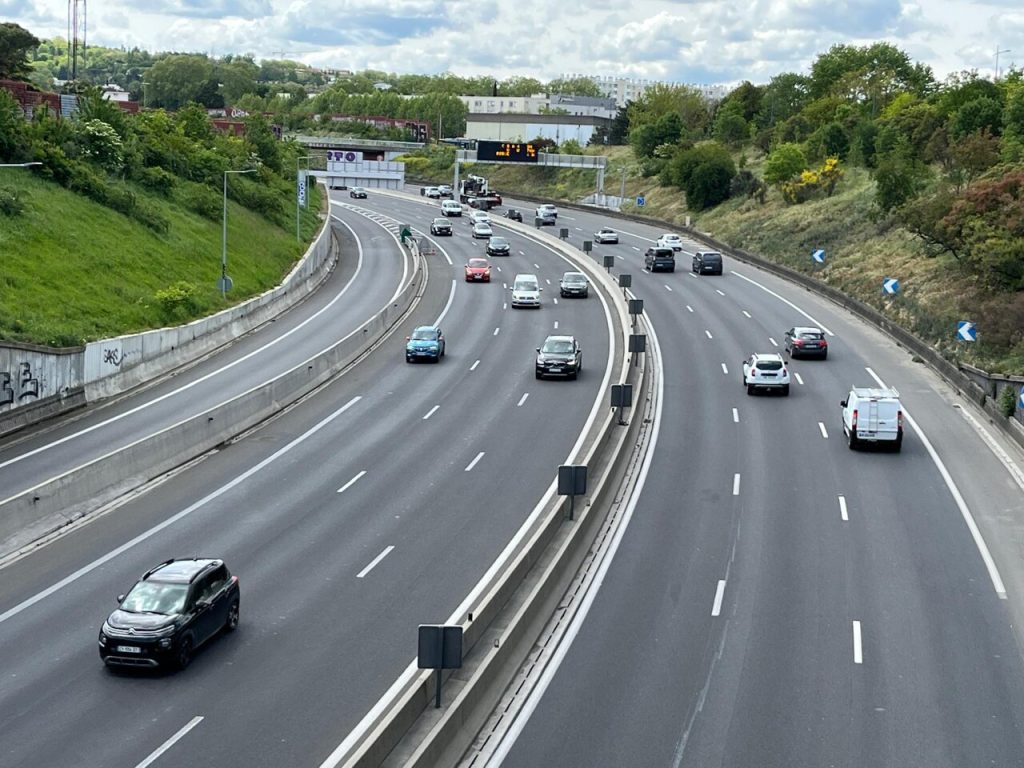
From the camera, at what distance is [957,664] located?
23.1 metres

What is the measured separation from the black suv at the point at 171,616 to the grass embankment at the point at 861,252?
35.7m

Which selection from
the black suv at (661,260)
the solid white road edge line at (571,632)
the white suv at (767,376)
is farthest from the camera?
the black suv at (661,260)

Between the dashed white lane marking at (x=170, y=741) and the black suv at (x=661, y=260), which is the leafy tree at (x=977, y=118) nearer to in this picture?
the black suv at (x=661, y=260)

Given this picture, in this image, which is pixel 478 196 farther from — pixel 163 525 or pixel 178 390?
pixel 163 525

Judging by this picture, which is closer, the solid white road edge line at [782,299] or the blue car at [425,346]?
the blue car at [425,346]

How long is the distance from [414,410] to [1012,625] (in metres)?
25.2

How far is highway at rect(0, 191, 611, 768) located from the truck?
83247 millimetres

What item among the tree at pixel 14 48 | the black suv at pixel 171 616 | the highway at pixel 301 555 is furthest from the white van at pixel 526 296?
the tree at pixel 14 48

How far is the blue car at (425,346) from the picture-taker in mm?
55500

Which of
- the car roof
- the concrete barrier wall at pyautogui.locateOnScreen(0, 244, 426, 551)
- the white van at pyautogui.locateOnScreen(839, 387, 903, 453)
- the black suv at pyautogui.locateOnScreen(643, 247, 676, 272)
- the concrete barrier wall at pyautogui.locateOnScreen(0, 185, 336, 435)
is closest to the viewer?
the car roof

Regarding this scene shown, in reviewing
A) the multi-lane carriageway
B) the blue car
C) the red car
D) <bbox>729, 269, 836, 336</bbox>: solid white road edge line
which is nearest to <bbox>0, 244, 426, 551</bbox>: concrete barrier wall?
the multi-lane carriageway

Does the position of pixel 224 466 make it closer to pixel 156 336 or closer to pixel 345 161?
pixel 156 336

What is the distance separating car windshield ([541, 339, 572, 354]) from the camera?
51875 millimetres

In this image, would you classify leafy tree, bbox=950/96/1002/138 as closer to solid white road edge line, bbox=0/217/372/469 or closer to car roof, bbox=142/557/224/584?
solid white road edge line, bbox=0/217/372/469
